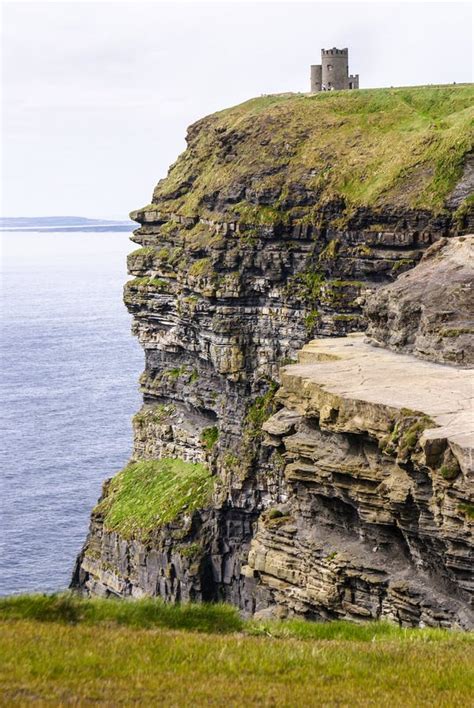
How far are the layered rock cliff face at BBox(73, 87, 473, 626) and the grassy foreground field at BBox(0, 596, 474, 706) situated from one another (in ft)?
Answer: 115

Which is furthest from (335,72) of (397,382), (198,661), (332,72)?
(198,661)

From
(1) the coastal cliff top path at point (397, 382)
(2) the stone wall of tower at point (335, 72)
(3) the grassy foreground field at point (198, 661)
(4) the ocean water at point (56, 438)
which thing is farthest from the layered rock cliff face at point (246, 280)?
(3) the grassy foreground field at point (198, 661)

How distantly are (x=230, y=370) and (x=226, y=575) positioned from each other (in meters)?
13.1

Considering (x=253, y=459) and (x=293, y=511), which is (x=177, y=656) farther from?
(x=253, y=459)

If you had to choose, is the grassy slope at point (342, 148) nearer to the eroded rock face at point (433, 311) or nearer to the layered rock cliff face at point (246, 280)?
the layered rock cliff face at point (246, 280)

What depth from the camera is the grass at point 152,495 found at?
78.5m

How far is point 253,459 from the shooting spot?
248 feet

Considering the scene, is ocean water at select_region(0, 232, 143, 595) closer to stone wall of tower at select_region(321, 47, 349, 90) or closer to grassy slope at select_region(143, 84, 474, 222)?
grassy slope at select_region(143, 84, 474, 222)

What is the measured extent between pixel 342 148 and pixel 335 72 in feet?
78.7

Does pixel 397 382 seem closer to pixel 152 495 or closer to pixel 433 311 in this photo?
pixel 433 311

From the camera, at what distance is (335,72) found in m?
102

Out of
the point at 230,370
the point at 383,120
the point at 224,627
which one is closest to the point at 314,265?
the point at 230,370

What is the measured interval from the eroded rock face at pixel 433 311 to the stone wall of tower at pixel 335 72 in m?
57.0

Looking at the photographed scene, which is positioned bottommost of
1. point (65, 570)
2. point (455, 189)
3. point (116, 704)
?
point (65, 570)
